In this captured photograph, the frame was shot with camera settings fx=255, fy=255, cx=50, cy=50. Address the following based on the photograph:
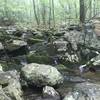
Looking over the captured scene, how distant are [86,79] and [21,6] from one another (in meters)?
30.8

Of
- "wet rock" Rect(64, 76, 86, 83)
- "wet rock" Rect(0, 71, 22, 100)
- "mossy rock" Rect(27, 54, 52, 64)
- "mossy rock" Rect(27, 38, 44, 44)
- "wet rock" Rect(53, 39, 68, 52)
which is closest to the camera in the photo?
"wet rock" Rect(0, 71, 22, 100)

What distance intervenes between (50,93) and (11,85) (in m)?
1.16

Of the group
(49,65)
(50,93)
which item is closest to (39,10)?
(49,65)

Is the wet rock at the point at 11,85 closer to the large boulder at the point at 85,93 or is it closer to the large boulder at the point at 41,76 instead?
the large boulder at the point at 41,76

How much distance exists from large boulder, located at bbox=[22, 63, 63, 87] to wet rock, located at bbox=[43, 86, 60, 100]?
0.34m

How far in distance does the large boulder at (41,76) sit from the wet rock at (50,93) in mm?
340

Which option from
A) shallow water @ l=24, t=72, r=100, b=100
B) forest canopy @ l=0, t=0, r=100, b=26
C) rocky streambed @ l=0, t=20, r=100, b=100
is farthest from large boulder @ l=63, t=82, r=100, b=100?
forest canopy @ l=0, t=0, r=100, b=26

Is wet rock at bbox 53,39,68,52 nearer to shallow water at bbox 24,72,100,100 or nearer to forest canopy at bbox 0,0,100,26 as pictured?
shallow water at bbox 24,72,100,100

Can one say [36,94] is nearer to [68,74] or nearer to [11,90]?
[11,90]

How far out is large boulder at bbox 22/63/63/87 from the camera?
804cm

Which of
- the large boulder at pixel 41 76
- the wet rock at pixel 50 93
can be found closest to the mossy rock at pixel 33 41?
the large boulder at pixel 41 76

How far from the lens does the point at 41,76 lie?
26.4 feet

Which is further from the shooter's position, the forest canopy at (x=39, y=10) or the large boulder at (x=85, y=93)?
the forest canopy at (x=39, y=10)

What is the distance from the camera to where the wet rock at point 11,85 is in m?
6.88
